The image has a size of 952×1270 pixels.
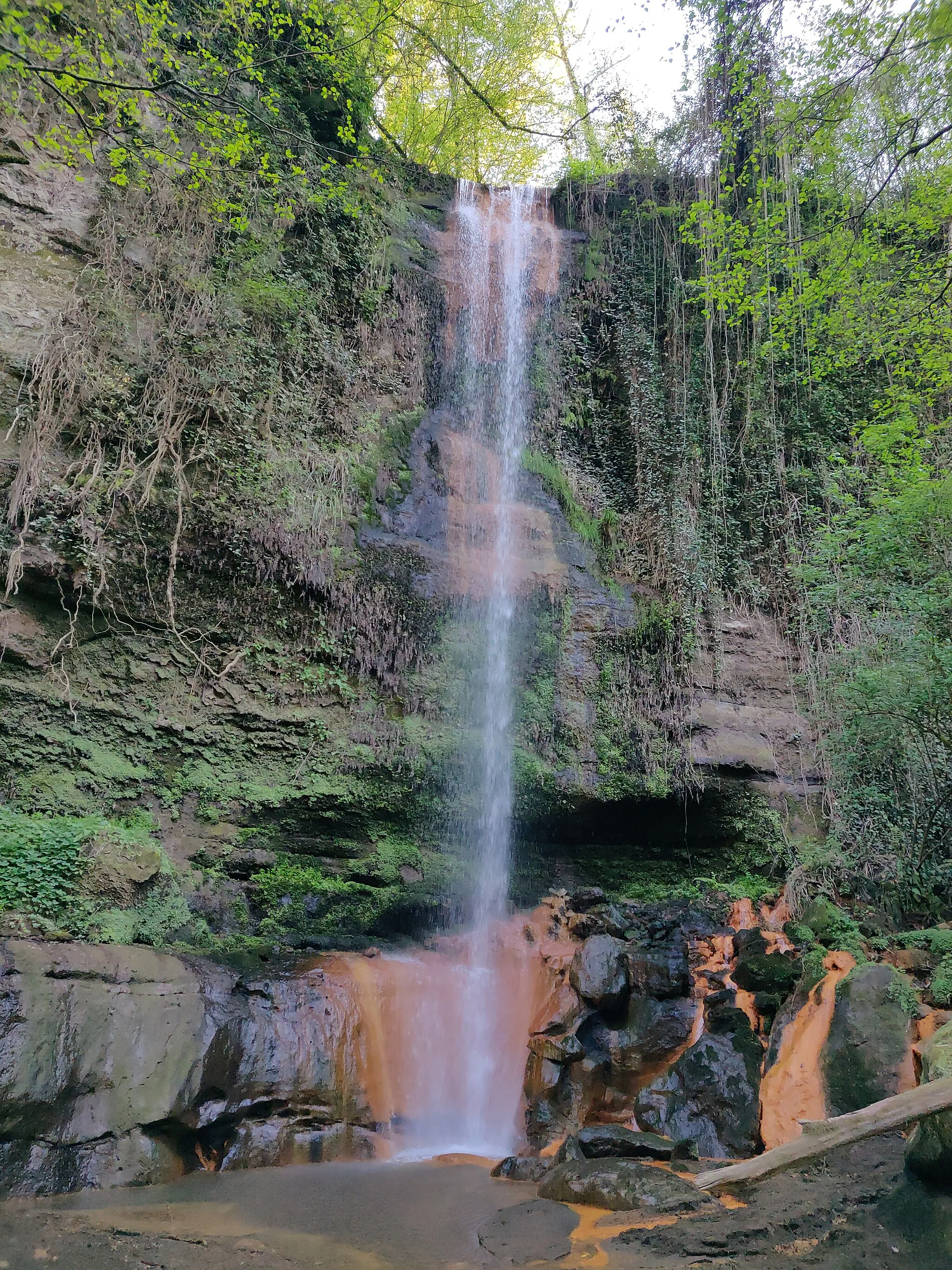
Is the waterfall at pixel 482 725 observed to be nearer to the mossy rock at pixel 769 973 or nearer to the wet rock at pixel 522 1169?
the wet rock at pixel 522 1169

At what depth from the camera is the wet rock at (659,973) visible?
23.0 ft

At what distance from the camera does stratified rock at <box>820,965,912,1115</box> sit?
17.5ft

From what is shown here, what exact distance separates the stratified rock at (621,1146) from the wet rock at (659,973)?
1709mm

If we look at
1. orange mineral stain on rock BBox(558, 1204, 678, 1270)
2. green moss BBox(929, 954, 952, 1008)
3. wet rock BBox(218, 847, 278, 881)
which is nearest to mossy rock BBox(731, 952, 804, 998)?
green moss BBox(929, 954, 952, 1008)

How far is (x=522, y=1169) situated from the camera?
5254 mm

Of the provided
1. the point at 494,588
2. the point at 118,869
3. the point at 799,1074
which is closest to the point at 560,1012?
the point at 799,1074

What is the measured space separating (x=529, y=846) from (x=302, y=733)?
3.45m

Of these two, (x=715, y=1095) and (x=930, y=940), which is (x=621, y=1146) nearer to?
(x=715, y=1095)

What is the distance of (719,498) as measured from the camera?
12117mm

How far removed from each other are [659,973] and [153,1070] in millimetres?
4411

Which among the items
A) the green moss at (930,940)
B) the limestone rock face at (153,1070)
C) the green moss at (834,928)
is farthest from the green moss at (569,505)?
the limestone rock face at (153,1070)

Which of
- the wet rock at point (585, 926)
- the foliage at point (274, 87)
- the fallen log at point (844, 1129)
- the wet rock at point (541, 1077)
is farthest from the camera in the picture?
the wet rock at point (585, 926)

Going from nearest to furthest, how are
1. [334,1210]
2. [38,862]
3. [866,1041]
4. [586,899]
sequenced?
[334,1210]
[866,1041]
[38,862]
[586,899]

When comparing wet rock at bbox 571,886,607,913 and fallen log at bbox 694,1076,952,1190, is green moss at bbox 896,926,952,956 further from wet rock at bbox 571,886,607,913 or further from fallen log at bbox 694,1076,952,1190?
wet rock at bbox 571,886,607,913
